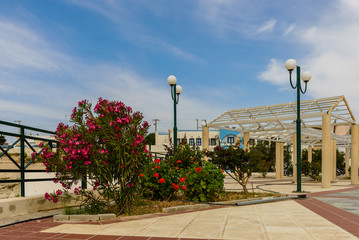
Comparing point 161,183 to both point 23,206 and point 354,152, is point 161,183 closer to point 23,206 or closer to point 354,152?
point 23,206

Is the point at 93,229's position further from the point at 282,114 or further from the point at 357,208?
the point at 282,114

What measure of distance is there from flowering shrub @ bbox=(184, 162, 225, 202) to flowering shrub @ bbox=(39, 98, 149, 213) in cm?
222

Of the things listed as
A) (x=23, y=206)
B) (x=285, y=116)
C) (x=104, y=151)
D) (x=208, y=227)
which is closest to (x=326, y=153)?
(x=285, y=116)

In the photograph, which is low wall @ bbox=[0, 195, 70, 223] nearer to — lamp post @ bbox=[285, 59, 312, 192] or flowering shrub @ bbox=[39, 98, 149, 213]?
flowering shrub @ bbox=[39, 98, 149, 213]

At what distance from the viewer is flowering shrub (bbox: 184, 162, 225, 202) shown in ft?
29.1

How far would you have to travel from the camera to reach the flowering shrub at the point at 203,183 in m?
8.88

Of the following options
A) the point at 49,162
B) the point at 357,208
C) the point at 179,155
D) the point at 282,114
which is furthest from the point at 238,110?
the point at 49,162

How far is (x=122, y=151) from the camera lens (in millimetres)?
6859

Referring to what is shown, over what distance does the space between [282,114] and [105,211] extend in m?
14.8

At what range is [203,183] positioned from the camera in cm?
888

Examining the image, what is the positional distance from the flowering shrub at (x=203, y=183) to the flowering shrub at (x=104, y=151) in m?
2.22

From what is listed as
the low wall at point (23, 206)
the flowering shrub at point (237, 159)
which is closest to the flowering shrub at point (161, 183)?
the flowering shrub at point (237, 159)

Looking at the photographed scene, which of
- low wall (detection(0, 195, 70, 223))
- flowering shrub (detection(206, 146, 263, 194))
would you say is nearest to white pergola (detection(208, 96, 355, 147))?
flowering shrub (detection(206, 146, 263, 194))

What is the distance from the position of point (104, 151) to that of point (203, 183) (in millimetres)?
3216
